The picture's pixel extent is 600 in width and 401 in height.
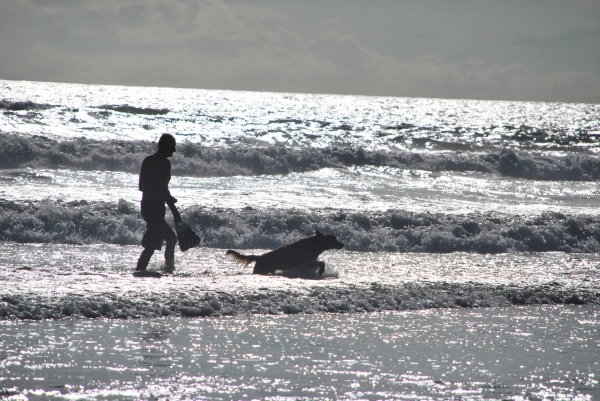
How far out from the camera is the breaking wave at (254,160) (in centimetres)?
2189

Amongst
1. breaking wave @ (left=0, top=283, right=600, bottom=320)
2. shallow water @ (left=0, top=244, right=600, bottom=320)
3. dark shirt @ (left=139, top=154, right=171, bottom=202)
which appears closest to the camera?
breaking wave @ (left=0, top=283, right=600, bottom=320)

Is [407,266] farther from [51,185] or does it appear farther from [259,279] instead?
[51,185]

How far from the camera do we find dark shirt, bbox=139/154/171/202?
302 inches

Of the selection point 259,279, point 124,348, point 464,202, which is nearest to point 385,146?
point 464,202

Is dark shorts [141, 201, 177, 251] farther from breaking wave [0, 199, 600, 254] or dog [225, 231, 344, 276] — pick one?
breaking wave [0, 199, 600, 254]

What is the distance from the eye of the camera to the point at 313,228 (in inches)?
494

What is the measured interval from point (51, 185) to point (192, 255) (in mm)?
8177

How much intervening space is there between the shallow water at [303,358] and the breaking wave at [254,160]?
16.3 meters

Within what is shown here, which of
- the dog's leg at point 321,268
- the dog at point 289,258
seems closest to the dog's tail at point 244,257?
the dog at point 289,258

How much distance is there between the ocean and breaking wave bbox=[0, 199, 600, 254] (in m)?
0.04

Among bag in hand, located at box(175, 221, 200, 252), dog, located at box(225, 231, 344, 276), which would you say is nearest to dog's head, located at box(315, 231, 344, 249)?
dog, located at box(225, 231, 344, 276)

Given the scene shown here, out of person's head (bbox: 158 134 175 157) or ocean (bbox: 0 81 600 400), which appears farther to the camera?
person's head (bbox: 158 134 175 157)

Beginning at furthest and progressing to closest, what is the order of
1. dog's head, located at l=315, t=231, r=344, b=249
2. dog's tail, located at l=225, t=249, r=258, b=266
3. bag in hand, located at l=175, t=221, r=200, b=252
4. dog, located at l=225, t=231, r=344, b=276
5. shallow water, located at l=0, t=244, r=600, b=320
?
dog's head, located at l=315, t=231, r=344, b=249, dog, located at l=225, t=231, r=344, b=276, dog's tail, located at l=225, t=249, r=258, b=266, bag in hand, located at l=175, t=221, r=200, b=252, shallow water, located at l=0, t=244, r=600, b=320

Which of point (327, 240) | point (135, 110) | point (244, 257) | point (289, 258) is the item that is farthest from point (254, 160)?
point (135, 110)
